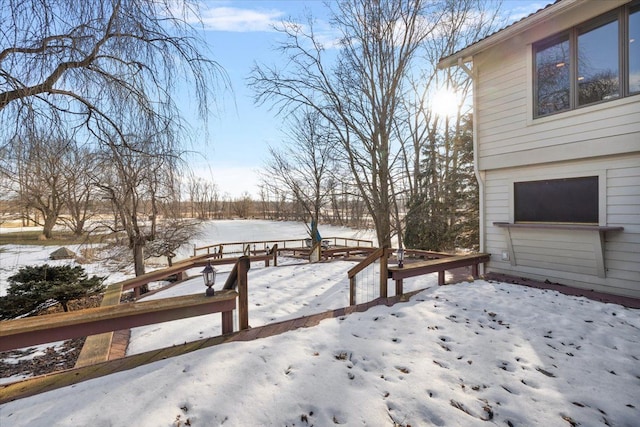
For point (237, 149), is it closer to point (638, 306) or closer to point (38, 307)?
point (638, 306)

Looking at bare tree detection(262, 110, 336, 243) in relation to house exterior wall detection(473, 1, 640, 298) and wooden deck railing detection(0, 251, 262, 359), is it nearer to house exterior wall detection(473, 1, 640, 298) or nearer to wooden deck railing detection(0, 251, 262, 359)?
house exterior wall detection(473, 1, 640, 298)

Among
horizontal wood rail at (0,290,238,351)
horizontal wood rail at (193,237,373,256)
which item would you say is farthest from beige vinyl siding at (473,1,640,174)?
horizontal wood rail at (193,237,373,256)

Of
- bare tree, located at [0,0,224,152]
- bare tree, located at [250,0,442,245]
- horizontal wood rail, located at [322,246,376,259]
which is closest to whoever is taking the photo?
bare tree, located at [0,0,224,152]

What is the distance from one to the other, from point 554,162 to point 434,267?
8.67 ft

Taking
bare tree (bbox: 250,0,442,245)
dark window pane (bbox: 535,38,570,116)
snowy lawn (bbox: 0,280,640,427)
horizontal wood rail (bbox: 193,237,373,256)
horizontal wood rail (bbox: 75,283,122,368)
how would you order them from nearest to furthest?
snowy lawn (bbox: 0,280,640,427)
horizontal wood rail (bbox: 75,283,122,368)
dark window pane (bbox: 535,38,570,116)
bare tree (bbox: 250,0,442,245)
horizontal wood rail (bbox: 193,237,373,256)

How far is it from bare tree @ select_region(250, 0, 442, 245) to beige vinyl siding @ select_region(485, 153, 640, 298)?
5386 millimetres

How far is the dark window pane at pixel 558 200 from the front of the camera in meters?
4.36

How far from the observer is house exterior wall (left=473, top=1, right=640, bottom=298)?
4.01 meters

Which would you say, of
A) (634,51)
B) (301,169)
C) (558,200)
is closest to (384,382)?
(558,200)

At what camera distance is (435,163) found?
43.3 ft

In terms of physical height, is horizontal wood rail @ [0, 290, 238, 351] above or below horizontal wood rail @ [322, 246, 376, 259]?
above

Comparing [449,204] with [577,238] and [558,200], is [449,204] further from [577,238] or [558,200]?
[577,238]

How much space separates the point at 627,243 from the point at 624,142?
144 centimetres

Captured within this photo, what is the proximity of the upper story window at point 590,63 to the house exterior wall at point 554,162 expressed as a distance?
0.48 ft
